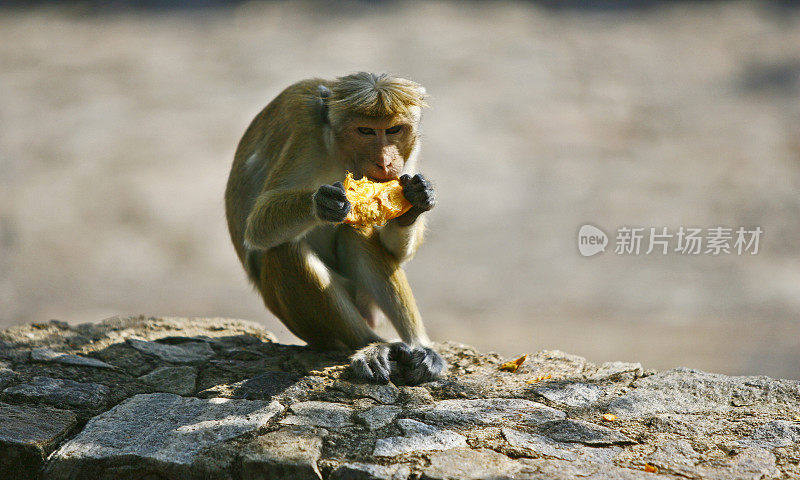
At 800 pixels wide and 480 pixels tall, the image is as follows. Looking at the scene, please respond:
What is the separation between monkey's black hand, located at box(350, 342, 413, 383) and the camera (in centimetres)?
527

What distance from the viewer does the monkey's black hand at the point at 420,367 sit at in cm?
538

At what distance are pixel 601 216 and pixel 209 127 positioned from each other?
21.9 feet

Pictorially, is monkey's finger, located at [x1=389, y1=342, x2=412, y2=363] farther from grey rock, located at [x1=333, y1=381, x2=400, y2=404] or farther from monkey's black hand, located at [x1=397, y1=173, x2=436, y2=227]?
monkey's black hand, located at [x1=397, y1=173, x2=436, y2=227]

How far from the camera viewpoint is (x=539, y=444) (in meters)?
4.43

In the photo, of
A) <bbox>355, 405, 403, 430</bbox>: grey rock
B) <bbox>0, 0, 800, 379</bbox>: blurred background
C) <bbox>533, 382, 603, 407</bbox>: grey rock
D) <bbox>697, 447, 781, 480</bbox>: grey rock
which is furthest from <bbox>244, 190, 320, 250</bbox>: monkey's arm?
<bbox>0, 0, 800, 379</bbox>: blurred background

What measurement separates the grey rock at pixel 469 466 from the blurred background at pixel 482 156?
524 cm

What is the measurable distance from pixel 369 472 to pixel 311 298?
67.7 inches

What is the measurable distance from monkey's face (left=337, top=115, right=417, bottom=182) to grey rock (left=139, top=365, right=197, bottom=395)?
5.43 feet

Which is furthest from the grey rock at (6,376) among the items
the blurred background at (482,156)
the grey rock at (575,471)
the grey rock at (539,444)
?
the blurred background at (482,156)

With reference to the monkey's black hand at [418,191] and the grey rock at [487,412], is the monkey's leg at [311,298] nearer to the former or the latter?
the monkey's black hand at [418,191]

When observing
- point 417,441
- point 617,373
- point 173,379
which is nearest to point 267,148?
point 173,379

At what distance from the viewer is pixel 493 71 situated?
16875 mm

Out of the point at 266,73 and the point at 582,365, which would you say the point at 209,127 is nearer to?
the point at 266,73

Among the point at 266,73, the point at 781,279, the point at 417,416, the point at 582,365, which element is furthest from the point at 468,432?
the point at 266,73
